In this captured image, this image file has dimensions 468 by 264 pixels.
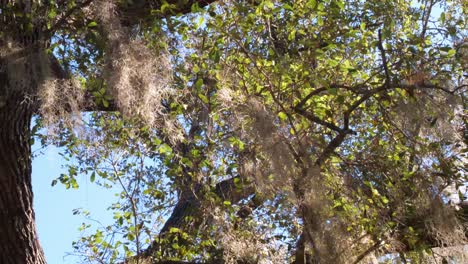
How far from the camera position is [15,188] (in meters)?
3.53

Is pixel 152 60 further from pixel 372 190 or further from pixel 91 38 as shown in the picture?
pixel 372 190

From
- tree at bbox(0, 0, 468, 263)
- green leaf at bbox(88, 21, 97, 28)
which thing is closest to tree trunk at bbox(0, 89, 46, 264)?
tree at bbox(0, 0, 468, 263)

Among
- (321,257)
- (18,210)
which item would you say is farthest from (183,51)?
(321,257)

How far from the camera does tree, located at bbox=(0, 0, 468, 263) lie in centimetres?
305

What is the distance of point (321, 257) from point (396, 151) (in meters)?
0.98

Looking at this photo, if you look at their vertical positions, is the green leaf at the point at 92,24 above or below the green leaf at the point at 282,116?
above

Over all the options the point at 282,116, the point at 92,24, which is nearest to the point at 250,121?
the point at 282,116

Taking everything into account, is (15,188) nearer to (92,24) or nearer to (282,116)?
(92,24)

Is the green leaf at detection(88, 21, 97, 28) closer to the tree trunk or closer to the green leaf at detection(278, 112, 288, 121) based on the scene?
the tree trunk

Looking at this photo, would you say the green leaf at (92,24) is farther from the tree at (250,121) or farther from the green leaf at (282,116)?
the green leaf at (282,116)

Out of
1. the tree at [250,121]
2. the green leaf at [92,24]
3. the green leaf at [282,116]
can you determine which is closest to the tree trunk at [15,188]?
the tree at [250,121]

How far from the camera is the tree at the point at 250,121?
3051 mm

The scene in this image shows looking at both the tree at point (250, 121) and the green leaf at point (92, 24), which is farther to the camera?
the green leaf at point (92, 24)

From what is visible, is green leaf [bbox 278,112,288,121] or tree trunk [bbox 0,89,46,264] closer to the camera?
green leaf [bbox 278,112,288,121]
